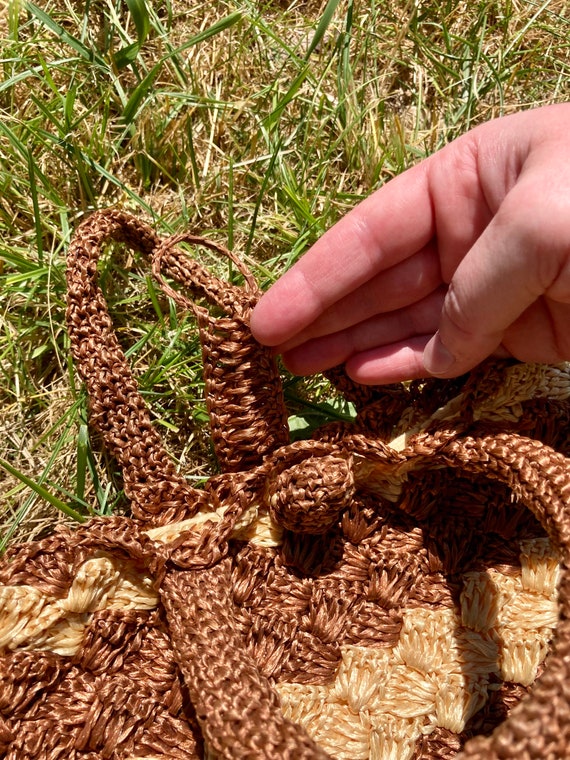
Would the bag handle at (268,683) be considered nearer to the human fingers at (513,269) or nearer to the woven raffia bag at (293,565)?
the woven raffia bag at (293,565)

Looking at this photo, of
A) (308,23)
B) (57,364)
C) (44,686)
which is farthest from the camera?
(308,23)

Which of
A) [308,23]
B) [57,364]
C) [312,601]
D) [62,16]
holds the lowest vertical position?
[312,601]

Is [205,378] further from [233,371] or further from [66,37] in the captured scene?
[66,37]

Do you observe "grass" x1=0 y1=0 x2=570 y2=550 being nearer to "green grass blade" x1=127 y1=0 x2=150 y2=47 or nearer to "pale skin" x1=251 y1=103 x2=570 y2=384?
"green grass blade" x1=127 y1=0 x2=150 y2=47

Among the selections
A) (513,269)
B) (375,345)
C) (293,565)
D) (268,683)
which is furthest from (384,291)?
(268,683)

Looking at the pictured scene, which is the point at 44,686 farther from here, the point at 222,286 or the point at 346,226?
the point at 346,226

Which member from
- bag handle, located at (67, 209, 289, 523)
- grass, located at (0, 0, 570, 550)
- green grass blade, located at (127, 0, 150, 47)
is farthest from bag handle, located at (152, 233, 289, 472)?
green grass blade, located at (127, 0, 150, 47)

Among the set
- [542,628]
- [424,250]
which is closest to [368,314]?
[424,250]

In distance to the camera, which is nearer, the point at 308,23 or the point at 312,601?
the point at 312,601
